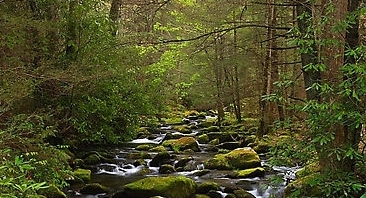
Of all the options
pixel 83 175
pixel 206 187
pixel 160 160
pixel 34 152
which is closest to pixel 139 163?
pixel 160 160

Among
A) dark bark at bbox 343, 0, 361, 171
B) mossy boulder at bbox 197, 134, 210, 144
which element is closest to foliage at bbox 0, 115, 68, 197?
dark bark at bbox 343, 0, 361, 171

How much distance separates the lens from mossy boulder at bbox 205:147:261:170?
36.8 ft

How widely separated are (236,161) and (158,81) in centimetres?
489

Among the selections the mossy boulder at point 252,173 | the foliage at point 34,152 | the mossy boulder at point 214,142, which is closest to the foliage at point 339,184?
the foliage at point 34,152

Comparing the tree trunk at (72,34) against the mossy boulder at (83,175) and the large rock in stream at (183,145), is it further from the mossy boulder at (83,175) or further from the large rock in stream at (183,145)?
the large rock in stream at (183,145)

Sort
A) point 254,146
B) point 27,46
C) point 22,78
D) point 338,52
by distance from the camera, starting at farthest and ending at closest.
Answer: point 254,146 < point 27,46 < point 22,78 < point 338,52

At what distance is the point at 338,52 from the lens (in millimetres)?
4734

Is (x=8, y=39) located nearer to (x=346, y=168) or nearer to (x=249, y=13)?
(x=346, y=168)

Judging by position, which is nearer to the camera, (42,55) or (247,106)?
(42,55)

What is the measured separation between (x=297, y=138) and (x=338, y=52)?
1.23 m

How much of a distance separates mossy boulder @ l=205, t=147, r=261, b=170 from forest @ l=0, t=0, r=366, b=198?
7 centimetres

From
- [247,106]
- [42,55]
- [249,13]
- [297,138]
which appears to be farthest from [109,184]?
[247,106]

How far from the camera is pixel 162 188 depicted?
8.30 m

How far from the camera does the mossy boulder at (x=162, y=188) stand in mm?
8242
